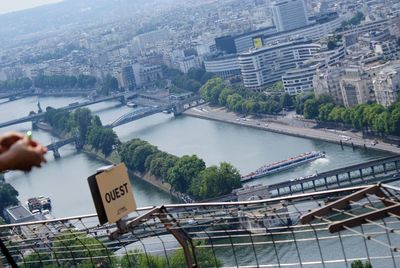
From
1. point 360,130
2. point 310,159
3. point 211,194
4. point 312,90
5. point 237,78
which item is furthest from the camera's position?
point 237,78

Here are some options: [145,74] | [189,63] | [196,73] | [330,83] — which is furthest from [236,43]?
[330,83]

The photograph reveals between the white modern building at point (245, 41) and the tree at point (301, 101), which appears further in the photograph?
the white modern building at point (245, 41)

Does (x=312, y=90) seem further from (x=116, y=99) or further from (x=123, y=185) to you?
(x=123, y=185)

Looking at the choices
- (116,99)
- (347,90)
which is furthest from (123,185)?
(116,99)

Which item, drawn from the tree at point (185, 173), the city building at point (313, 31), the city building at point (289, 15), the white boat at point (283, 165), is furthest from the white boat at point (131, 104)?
the white boat at point (283, 165)

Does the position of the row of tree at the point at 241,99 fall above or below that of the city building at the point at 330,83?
below

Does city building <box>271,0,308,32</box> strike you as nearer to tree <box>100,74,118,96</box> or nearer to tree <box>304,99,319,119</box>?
tree <box>100,74,118,96</box>

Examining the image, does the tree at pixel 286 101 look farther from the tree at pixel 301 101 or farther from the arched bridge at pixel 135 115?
the arched bridge at pixel 135 115
